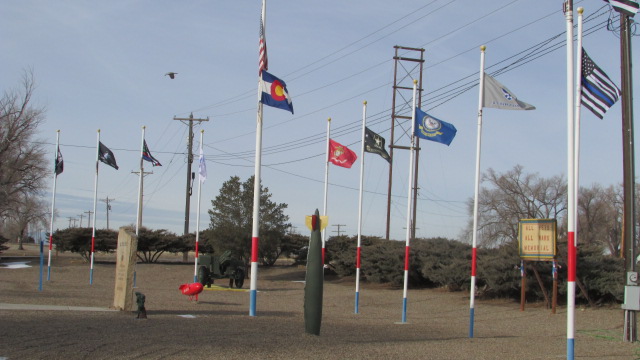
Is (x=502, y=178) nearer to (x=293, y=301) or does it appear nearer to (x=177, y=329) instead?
(x=293, y=301)

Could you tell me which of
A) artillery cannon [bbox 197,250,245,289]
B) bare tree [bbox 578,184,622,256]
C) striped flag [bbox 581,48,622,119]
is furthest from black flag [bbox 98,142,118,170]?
bare tree [bbox 578,184,622,256]

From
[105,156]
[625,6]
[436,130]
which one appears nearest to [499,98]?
[436,130]

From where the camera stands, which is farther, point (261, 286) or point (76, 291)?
point (261, 286)

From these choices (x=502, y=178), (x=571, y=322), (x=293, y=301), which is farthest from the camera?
(x=502, y=178)

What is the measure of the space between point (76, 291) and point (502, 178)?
39.5 m

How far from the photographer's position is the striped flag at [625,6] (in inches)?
445

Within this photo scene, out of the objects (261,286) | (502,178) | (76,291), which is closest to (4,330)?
(76,291)

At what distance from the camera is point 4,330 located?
10.8 metres

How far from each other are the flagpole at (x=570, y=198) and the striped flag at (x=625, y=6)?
5.39ft

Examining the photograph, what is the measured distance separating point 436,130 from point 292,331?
6365 millimetres

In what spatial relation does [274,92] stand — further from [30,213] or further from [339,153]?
[30,213]

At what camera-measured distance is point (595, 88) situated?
10.8 metres

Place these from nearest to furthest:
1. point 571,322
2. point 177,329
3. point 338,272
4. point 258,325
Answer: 1. point 571,322
2. point 177,329
3. point 258,325
4. point 338,272

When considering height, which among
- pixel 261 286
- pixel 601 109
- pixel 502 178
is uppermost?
pixel 502 178
